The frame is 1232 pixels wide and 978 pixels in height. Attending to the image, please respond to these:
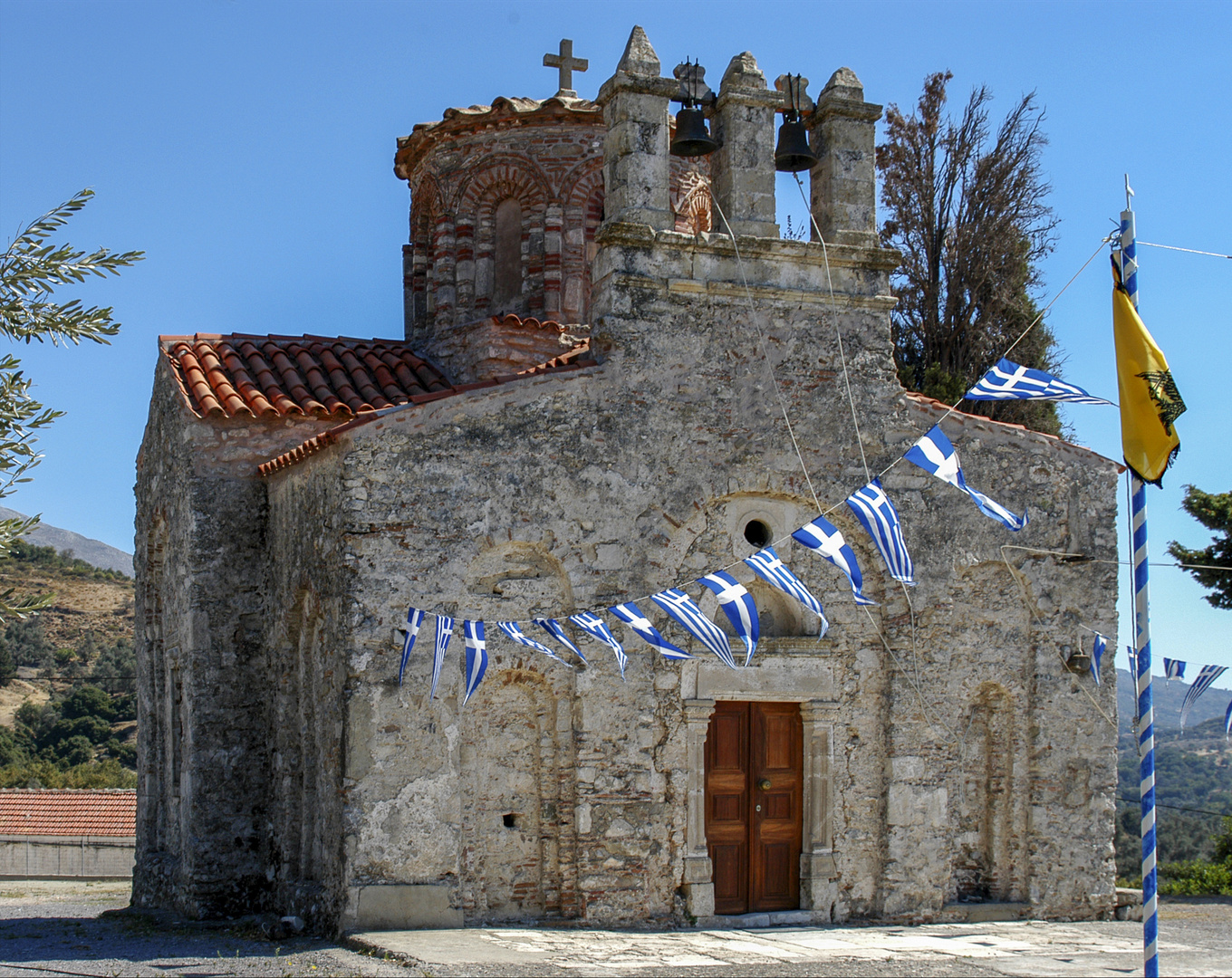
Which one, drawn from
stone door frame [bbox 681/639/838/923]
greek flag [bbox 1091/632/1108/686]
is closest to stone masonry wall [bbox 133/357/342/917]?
stone door frame [bbox 681/639/838/923]

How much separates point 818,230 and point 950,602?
3.38 meters

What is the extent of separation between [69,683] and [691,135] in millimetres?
33199

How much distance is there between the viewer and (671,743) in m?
10.8

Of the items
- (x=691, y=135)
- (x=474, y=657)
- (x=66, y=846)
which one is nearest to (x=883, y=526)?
(x=474, y=657)

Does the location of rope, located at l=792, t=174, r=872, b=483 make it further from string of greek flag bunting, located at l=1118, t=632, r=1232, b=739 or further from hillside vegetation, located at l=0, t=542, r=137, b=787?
hillside vegetation, located at l=0, t=542, r=137, b=787

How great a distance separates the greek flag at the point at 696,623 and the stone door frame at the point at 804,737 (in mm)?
1104

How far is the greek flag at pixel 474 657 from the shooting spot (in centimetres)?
993

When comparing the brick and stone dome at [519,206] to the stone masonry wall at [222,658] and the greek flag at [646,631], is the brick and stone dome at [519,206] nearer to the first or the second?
the stone masonry wall at [222,658]

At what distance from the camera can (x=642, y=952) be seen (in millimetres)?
9352

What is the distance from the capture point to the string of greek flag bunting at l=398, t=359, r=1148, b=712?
923 cm

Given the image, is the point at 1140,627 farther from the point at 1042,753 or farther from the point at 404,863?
the point at 404,863

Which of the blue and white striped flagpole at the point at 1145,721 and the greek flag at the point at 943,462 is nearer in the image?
the blue and white striped flagpole at the point at 1145,721

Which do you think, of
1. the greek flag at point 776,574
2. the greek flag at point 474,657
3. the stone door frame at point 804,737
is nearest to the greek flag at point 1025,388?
the greek flag at point 776,574

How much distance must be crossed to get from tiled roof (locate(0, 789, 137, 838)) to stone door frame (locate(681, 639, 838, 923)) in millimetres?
14611
